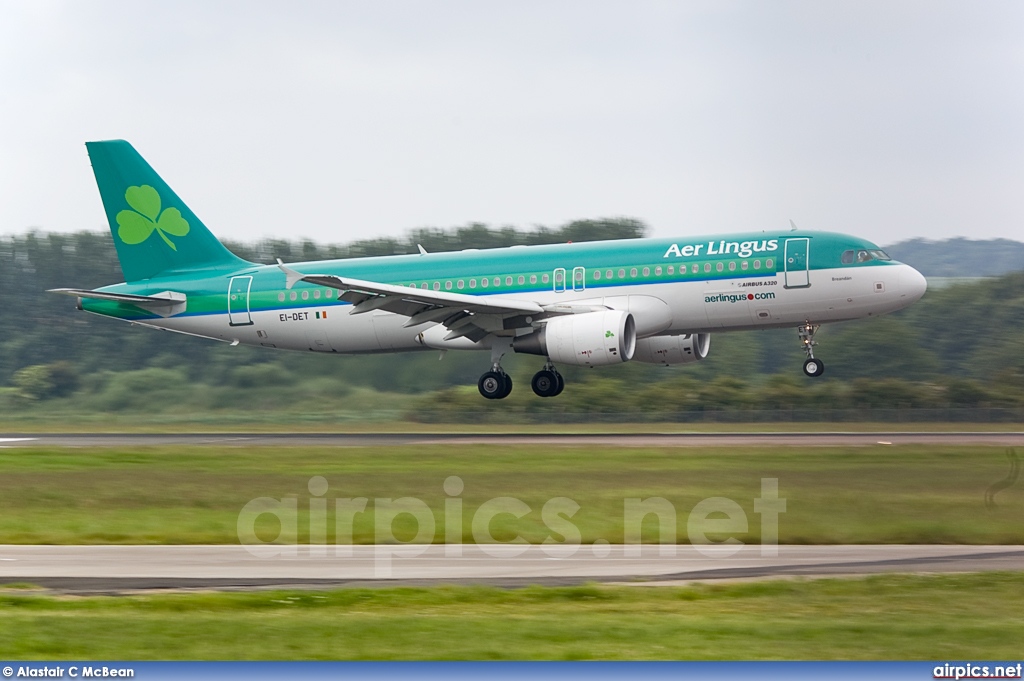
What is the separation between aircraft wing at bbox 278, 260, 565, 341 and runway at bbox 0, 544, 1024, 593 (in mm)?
14459

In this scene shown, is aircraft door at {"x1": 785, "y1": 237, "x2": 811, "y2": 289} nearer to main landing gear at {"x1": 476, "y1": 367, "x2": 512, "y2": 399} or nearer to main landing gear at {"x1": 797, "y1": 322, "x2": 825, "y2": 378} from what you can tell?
main landing gear at {"x1": 797, "y1": 322, "x2": 825, "y2": 378}

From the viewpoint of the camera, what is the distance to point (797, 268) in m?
29.2

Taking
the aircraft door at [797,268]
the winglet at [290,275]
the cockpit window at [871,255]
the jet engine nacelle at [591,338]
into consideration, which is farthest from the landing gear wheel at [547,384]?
the cockpit window at [871,255]

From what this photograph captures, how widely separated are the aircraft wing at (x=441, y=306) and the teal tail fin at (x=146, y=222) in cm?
484

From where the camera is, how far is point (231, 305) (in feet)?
109

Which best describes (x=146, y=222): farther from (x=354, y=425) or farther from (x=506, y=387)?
(x=506, y=387)

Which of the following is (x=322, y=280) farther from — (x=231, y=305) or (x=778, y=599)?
(x=778, y=599)

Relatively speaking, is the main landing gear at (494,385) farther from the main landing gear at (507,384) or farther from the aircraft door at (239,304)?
the aircraft door at (239,304)

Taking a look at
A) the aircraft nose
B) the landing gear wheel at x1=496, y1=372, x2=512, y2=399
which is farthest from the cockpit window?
the landing gear wheel at x1=496, y1=372, x2=512, y2=399

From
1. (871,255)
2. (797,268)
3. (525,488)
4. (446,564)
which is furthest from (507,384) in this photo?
(446,564)

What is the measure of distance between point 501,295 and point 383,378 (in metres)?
5.21

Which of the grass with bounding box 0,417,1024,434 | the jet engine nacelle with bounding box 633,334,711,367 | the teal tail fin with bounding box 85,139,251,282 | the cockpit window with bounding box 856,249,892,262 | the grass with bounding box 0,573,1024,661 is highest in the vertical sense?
the teal tail fin with bounding box 85,139,251,282

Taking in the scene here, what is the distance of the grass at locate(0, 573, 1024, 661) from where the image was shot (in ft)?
30.6

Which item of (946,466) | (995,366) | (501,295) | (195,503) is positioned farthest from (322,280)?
(995,366)
